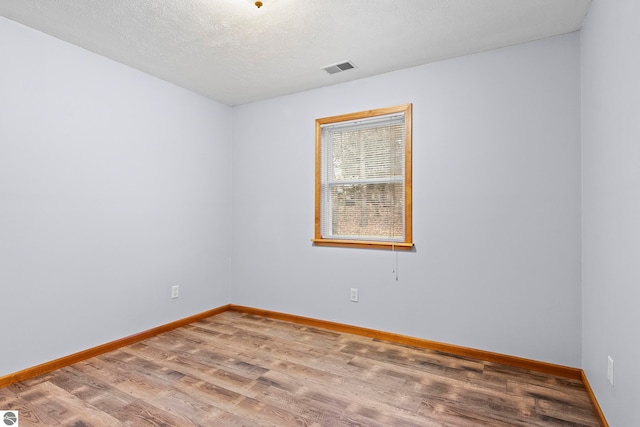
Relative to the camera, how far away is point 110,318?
9.38 feet

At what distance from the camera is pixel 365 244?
3203 millimetres

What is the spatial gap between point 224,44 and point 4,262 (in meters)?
2.22

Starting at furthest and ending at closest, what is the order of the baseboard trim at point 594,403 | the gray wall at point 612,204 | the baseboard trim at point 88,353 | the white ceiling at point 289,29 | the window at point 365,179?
the window at point 365,179, the baseboard trim at point 88,353, the white ceiling at point 289,29, the baseboard trim at point 594,403, the gray wall at point 612,204

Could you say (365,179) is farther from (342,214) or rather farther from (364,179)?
(342,214)

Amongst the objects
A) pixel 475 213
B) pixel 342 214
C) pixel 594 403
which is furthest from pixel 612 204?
pixel 342 214

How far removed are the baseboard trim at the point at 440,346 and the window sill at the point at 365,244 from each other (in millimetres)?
806

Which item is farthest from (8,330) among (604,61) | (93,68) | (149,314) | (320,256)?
(604,61)

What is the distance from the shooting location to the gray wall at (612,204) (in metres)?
1.43

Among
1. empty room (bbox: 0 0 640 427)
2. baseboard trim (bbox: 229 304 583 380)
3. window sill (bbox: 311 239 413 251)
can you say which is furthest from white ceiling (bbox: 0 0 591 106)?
baseboard trim (bbox: 229 304 583 380)

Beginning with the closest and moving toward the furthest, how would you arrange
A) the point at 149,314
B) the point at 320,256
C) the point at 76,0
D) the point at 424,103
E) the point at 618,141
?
the point at 618,141, the point at 76,0, the point at 424,103, the point at 149,314, the point at 320,256

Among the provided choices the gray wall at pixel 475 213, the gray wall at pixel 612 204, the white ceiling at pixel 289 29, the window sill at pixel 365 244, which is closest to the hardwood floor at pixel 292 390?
the gray wall at pixel 475 213

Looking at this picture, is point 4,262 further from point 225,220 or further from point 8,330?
point 225,220

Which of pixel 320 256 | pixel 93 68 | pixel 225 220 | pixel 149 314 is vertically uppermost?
pixel 93 68

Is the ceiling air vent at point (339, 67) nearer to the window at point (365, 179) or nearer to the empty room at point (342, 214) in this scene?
the empty room at point (342, 214)
